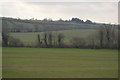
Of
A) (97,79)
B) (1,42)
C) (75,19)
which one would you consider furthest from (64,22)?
(97,79)

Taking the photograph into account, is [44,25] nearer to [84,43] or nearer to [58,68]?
[84,43]

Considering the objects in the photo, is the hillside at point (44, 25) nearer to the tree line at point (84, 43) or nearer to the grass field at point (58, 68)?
the tree line at point (84, 43)

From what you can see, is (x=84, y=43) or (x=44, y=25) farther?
(x=44, y=25)

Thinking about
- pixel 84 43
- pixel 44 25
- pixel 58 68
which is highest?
pixel 44 25

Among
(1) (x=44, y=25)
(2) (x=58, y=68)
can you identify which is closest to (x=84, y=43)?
(1) (x=44, y=25)

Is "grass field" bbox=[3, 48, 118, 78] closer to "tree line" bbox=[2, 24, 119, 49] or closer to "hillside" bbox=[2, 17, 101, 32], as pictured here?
"tree line" bbox=[2, 24, 119, 49]

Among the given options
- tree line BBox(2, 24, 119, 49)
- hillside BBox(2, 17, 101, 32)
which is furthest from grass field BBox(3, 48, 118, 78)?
hillside BBox(2, 17, 101, 32)

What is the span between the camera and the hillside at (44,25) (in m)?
98.2

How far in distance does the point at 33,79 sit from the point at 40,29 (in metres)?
83.6

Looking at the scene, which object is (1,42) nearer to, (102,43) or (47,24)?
(102,43)

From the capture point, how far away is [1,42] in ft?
206

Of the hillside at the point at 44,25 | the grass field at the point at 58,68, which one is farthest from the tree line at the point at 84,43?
the grass field at the point at 58,68

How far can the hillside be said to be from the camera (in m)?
98.2

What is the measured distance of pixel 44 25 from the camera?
10788 cm
